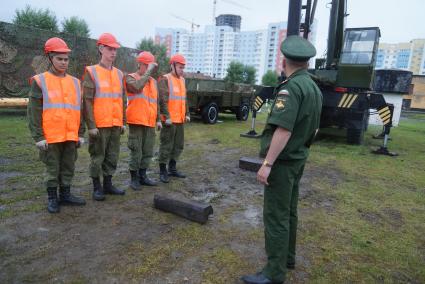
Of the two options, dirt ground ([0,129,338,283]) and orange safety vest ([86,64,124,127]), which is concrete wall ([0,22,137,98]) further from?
orange safety vest ([86,64,124,127])

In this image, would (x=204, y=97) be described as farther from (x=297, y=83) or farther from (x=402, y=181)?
(x=297, y=83)

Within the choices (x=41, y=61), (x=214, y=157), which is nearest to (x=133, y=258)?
(x=214, y=157)

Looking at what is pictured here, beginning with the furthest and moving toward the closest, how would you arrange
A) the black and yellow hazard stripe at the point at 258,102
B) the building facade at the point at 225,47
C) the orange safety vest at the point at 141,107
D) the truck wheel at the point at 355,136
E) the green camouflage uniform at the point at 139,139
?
the building facade at the point at 225,47, the black and yellow hazard stripe at the point at 258,102, the truck wheel at the point at 355,136, the orange safety vest at the point at 141,107, the green camouflage uniform at the point at 139,139

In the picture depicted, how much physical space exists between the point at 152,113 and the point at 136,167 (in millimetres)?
786

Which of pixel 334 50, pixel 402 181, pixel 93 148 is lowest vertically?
pixel 402 181

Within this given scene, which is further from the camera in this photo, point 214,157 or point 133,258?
point 214,157

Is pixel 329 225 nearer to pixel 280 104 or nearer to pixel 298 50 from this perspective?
pixel 280 104

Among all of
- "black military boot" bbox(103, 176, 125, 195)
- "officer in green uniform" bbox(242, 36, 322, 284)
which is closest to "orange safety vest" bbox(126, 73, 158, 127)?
"black military boot" bbox(103, 176, 125, 195)

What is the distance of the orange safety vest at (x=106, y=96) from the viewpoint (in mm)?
3848

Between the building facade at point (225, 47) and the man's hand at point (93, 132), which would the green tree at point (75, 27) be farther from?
the building facade at point (225, 47)

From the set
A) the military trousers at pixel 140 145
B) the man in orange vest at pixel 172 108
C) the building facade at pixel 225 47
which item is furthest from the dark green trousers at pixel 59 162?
the building facade at pixel 225 47

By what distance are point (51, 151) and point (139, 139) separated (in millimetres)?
1212

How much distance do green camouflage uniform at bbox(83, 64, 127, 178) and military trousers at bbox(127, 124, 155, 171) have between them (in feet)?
1.03

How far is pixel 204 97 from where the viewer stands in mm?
11438
